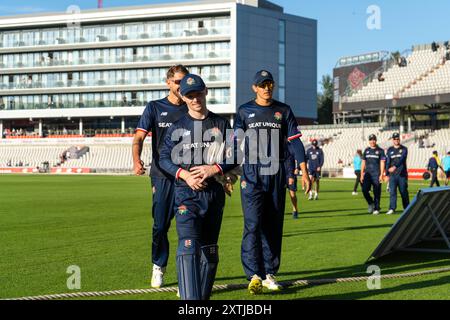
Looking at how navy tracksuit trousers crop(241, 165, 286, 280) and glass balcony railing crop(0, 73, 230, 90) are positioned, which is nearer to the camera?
navy tracksuit trousers crop(241, 165, 286, 280)

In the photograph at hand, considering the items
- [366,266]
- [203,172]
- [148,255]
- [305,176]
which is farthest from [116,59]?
[203,172]

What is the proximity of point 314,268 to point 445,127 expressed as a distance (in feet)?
185

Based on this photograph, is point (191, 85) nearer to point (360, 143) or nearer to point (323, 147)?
point (360, 143)

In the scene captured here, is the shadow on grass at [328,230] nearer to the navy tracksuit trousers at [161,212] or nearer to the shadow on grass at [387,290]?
the shadow on grass at [387,290]

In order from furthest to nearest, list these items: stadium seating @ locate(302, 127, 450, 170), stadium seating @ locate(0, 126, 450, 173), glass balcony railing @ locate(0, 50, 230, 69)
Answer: glass balcony railing @ locate(0, 50, 230, 69) < stadium seating @ locate(0, 126, 450, 173) < stadium seating @ locate(302, 127, 450, 170)

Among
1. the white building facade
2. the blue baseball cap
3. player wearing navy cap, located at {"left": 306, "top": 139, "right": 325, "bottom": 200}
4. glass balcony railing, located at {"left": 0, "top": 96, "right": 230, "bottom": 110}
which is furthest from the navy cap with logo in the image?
glass balcony railing, located at {"left": 0, "top": 96, "right": 230, "bottom": 110}

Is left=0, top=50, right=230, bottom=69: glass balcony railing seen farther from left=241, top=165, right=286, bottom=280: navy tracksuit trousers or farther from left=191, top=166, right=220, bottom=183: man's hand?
left=191, top=166, right=220, bottom=183: man's hand

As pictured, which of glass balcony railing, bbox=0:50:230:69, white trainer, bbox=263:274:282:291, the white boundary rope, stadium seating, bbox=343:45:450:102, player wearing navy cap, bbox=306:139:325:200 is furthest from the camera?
glass balcony railing, bbox=0:50:230:69

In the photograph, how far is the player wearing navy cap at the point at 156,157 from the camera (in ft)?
23.6

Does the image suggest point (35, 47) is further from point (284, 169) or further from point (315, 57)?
point (284, 169)

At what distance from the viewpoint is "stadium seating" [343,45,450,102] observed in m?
60.1

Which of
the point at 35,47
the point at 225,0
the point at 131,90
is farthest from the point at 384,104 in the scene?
the point at 35,47

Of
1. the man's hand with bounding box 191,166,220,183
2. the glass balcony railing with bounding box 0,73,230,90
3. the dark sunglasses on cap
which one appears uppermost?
the glass balcony railing with bounding box 0,73,230,90

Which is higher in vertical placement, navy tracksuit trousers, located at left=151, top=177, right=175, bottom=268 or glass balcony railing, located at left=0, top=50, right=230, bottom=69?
glass balcony railing, located at left=0, top=50, right=230, bottom=69
